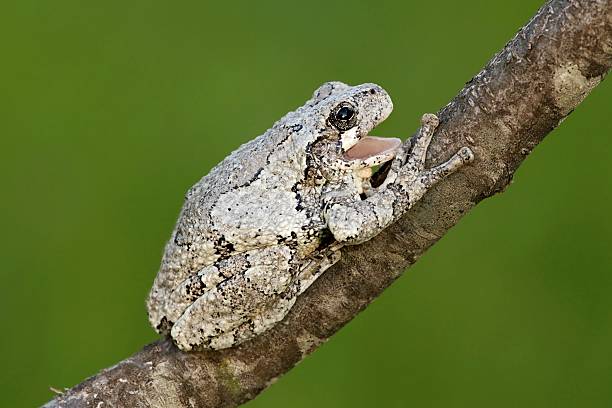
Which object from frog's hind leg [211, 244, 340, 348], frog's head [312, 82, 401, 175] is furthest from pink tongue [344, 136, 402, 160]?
frog's hind leg [211, 244, 340, 348]

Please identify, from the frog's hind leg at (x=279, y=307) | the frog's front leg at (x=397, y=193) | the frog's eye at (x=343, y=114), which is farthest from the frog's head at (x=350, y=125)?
the frog's hind leg at (x=279, y=307)

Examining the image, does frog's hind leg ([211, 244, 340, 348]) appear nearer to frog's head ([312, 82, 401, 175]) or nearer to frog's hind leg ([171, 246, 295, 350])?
frog's hind leg ([171, 246, 295, 350])

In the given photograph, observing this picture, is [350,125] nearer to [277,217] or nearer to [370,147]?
[370,147]

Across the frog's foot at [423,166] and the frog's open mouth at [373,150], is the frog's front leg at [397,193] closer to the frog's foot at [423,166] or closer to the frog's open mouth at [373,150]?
the frog's foot at [423,166]

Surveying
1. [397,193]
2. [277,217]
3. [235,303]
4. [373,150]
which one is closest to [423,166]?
[397,193]

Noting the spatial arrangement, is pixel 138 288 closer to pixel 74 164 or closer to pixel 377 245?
pixel 74 164

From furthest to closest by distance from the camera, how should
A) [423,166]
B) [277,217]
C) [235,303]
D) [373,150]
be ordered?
1. [373,150]
2. [277,217]
3. [235,303]
4. [423,166]

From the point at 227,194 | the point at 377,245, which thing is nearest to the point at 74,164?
the point at 227,194
